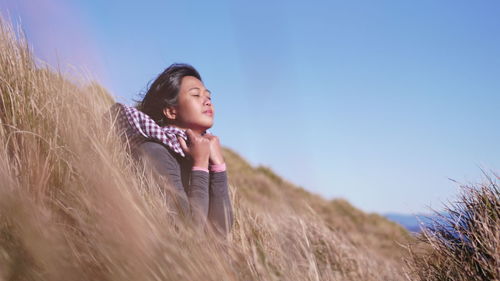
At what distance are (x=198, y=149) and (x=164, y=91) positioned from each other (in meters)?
0.39

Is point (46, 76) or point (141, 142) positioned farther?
point (141, 142)

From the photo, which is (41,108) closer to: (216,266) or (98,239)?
(98,239)

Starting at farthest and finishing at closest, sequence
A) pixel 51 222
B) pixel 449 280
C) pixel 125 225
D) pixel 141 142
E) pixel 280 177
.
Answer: pixel 280 177 < pixel 141 142 < pixel 449 280 < pixel 51 222 < pixel 125 225

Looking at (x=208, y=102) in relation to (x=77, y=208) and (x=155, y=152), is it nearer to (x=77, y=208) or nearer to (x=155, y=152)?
(x=155, y=152)

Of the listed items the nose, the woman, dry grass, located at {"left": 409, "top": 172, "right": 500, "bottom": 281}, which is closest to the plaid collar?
the woman

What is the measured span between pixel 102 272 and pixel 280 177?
52.7 ft

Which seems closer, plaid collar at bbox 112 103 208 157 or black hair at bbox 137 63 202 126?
plaid collar at bbox 112 103 208 157

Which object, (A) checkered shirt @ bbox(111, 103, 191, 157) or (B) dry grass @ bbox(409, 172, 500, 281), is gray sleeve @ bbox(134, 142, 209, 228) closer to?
(A) checkered shirt @ bbox(111, 103, 191, 157)

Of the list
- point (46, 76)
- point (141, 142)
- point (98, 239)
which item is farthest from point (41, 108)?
point (98, 239)

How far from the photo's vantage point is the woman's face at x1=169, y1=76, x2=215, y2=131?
229 cm

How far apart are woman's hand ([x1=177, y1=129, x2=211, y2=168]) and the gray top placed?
6 centimetres

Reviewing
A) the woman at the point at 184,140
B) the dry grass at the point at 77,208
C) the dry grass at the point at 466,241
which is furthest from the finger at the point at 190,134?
the dry grass at the point at 466,241

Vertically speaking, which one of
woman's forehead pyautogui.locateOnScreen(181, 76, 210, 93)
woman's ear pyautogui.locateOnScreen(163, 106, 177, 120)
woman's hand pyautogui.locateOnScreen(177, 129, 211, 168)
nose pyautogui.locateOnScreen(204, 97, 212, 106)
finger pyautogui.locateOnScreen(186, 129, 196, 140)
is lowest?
woman's hand pyautogui.locateOnScreen(177, 129, 211, 168)

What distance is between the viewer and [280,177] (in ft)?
56.4
